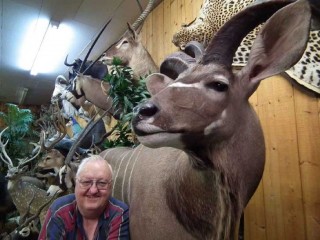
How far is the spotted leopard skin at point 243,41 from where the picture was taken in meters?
1.46

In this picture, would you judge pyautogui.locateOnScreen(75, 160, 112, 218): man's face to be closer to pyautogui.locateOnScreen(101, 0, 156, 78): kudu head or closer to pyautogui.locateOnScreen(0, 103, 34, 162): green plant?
pyautogui.locateOnScreen(101, 0, 156, 78): kudu head

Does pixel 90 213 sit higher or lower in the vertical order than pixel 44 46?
lower

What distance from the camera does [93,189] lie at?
1217 mm

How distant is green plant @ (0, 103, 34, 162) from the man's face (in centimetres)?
345

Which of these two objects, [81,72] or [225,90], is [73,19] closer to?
[81,72]

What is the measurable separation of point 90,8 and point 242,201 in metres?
3.09

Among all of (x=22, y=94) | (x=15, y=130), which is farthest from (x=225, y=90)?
(x=22, y=94)

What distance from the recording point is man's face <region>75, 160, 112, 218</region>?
1204mm

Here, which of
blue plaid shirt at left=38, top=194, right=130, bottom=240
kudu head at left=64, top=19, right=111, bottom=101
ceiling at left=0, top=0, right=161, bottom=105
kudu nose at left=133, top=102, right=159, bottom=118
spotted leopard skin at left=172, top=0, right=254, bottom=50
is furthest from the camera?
ceiling at left=0, top=0, right=161, bottom=105

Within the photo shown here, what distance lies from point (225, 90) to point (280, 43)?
0.24 meters

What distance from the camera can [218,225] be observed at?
0.95m

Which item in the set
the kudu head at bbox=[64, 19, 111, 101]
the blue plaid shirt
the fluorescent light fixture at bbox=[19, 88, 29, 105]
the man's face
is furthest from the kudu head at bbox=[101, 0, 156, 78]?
the fluorescent light fixture at bbox=[19, 88, 29, 105]

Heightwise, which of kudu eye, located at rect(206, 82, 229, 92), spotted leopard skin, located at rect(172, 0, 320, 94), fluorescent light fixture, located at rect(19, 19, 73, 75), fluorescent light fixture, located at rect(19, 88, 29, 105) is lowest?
kudu eye, located at rect(206, 82, 229, 92)

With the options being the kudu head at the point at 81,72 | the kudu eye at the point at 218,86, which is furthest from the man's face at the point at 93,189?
the kudu head at the point at 81,72
